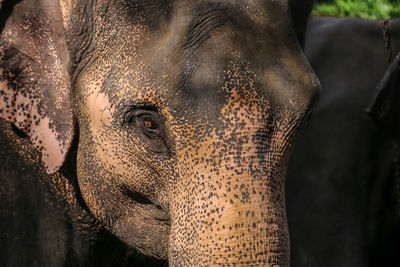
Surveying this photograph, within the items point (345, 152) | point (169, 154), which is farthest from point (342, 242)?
point (169, 154)

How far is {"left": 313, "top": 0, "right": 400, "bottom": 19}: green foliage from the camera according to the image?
399cm

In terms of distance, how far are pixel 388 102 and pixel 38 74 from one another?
1.89 meters

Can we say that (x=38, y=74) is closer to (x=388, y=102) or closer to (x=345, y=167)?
(x=388, y=102)

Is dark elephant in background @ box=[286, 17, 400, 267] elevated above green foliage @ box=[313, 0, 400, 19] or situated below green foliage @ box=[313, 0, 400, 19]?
below

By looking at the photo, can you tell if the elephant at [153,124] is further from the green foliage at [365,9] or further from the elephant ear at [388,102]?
the green foliage at [365,9]

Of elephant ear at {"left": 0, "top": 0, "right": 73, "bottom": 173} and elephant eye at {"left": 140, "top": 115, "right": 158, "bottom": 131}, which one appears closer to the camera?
elephant eye at {"left": 140, "top": 115, "right": 158, "bottom": 131}

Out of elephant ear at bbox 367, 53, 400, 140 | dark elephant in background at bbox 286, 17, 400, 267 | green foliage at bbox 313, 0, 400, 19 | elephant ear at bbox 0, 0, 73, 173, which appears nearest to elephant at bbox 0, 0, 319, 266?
elephant ear at bbox 0, 0, 73, 173

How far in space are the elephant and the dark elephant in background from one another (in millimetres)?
1666

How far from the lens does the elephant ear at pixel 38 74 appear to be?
176 centimetres

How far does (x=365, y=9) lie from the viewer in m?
4.04

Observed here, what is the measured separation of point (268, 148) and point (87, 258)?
2.45ft

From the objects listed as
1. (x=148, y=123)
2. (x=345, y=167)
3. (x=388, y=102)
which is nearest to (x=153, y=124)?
(x=148, y=123)

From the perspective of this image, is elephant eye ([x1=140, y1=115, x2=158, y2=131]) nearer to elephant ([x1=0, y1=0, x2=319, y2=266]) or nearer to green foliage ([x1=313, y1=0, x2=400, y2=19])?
elephant ([x1=0, y1=0, x2=319, y2=266])

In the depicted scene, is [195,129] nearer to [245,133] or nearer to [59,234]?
[245,133]
